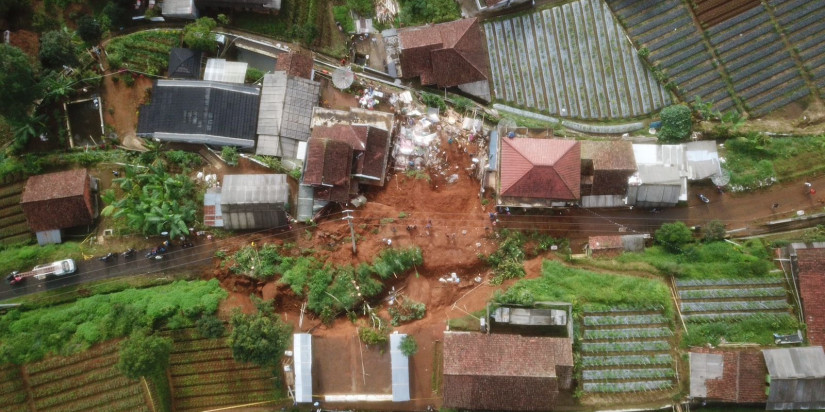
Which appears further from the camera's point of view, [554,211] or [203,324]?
[554,211]

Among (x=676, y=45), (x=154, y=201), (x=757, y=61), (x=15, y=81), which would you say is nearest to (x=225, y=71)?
(x=154, y=201)

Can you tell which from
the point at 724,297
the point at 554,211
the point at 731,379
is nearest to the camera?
the point at 731,379

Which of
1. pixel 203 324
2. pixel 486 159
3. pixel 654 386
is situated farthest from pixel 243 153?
pixel 654 386

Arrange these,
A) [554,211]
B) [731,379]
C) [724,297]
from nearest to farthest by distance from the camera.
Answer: [731,379], [724,297], [554,211]

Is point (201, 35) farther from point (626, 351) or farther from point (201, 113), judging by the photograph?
point (626, 351)

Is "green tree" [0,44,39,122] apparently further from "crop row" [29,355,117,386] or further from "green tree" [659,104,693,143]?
"green tree" [659,104,693,143]

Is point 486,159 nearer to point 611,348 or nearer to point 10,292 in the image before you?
point 611,348

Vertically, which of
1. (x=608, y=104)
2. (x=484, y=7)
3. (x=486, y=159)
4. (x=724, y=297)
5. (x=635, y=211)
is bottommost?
(x=724, y=297)
